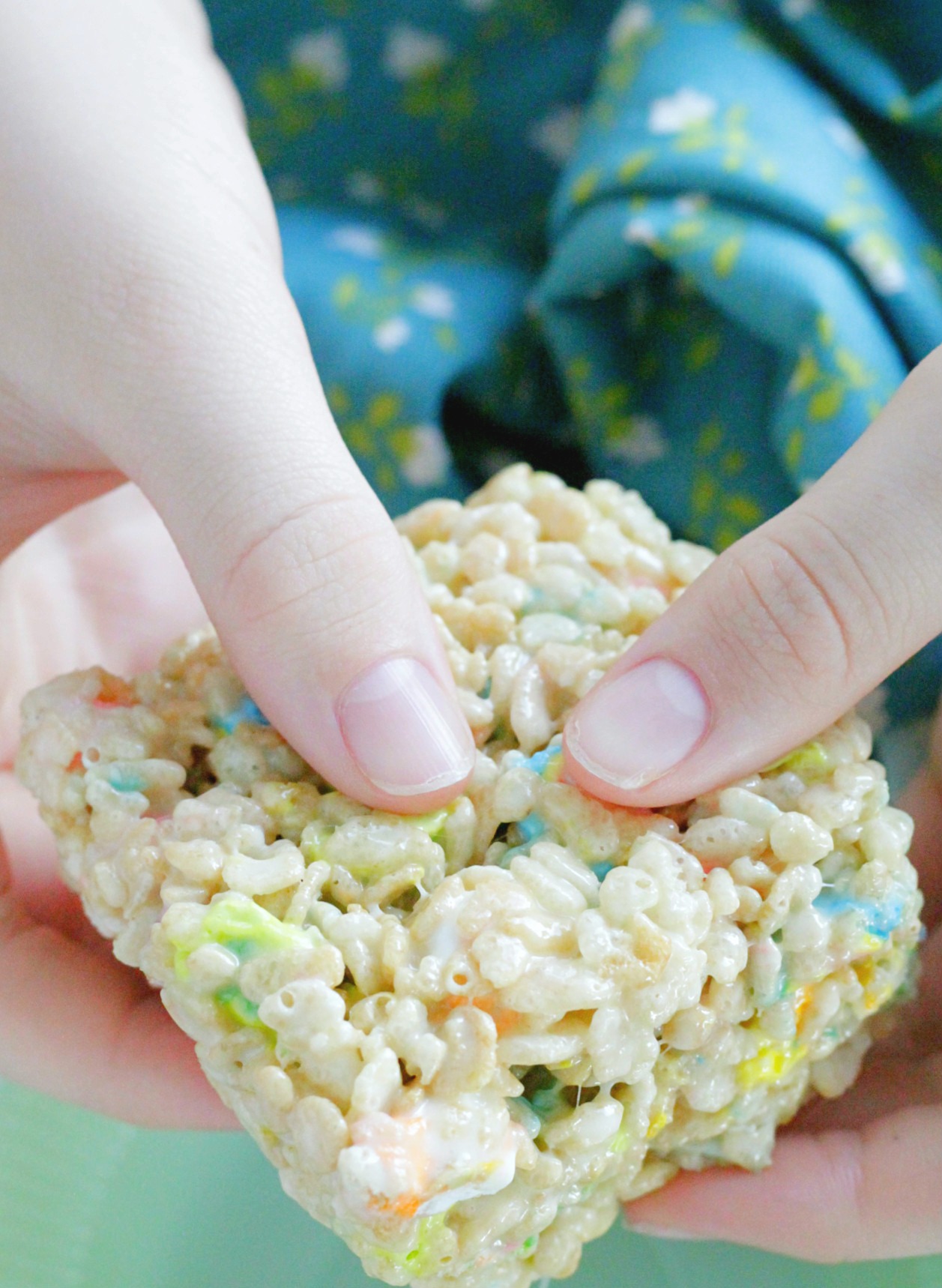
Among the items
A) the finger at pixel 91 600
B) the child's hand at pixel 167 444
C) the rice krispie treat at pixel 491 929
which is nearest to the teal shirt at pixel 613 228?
the finger at pixel 91 600

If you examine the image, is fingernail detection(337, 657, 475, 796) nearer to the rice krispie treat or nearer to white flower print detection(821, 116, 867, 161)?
the rice krispie treat

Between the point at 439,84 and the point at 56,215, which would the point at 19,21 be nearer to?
the point at 56,215

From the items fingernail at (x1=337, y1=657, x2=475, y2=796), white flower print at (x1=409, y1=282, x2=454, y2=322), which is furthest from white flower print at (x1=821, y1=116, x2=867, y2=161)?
fingernail at (x1=337, y1=657, x2=475, y2=796)

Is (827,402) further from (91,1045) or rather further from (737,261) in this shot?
(91,1045)

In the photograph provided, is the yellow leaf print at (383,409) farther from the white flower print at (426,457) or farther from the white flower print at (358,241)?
the white flower print at (358,241)

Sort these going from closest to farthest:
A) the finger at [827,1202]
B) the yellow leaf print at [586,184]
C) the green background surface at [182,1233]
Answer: the finger at [827,1202] < the green background surface at [182,1233] < the yellow leaf print at [586,184]

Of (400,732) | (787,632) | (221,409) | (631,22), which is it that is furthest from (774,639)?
(631,22)
